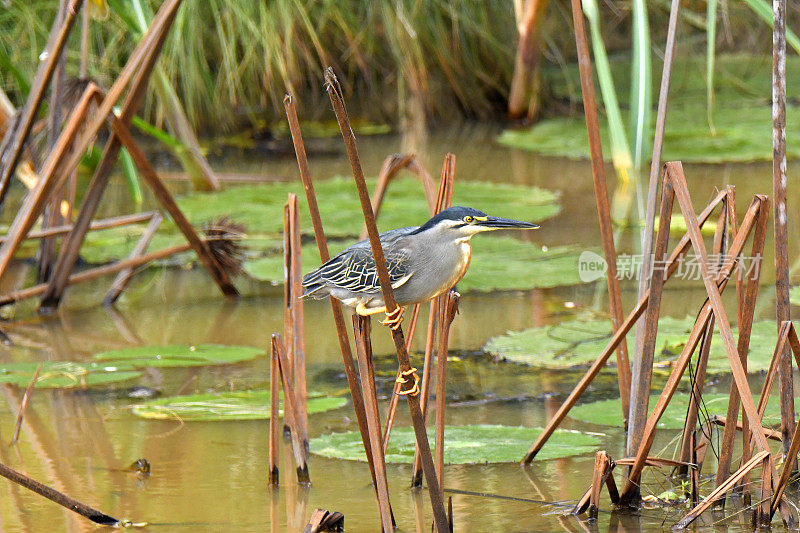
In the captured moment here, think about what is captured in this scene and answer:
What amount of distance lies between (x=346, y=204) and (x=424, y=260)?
403 centimetres

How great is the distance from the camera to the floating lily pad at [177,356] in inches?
145

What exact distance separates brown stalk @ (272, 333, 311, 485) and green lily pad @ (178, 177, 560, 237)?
2.71 meters

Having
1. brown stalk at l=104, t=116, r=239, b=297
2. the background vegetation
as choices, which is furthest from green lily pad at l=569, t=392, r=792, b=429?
the background vegetation

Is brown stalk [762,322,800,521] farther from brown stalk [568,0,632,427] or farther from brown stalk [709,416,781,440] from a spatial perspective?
brown stalk [568,0,632,427]

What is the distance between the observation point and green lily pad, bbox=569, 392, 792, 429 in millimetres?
2947

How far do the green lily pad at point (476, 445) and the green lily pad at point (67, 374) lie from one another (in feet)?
3.20

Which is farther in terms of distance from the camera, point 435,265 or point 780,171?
point 780,171

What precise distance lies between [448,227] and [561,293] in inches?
102

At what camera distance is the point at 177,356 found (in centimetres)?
375

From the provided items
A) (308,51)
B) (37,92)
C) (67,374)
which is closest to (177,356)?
(67,374)

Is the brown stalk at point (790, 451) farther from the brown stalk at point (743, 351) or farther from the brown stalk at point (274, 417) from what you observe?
the brown stalk at point (274, 417)

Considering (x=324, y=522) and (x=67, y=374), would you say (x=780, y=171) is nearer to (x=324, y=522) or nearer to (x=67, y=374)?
(x=324, y=522)

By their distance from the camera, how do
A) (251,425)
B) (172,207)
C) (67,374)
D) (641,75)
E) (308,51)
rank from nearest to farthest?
(251,425) → (641,75) → (67,374) → (172,207) → (308,51)

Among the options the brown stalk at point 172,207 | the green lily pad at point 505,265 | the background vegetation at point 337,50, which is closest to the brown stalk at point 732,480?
the green lily pad at point 505,265
